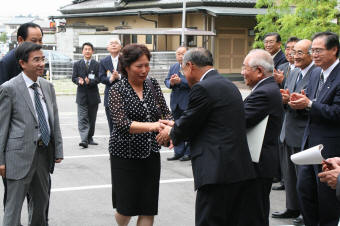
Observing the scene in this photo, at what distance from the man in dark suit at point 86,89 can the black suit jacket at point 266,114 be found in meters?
6.65

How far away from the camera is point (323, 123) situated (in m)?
5.29

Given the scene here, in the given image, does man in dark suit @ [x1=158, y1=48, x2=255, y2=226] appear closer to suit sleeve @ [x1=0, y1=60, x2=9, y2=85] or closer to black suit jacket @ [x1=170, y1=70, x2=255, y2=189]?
black suit jacket @ [x1=170, y1=70, x2=255, y2=189]

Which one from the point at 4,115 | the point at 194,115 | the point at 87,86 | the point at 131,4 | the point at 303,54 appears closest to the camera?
the point at 194,115

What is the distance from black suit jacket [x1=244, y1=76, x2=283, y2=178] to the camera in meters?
4.64

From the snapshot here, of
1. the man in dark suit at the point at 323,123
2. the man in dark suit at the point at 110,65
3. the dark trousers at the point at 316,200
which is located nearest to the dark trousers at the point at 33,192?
the man in dark suit at the point at 323,123

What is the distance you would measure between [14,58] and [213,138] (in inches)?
99.7

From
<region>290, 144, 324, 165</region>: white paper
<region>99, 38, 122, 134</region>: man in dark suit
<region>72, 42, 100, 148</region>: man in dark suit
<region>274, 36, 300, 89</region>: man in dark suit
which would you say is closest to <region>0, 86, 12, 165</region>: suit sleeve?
<region>290, 144, 324, 165</region>: white paper

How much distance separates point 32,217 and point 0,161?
0.70 m

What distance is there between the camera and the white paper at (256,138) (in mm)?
4562

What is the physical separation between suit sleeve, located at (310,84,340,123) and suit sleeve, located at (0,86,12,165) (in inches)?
117

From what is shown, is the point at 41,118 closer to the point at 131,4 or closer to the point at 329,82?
the point at 329,82

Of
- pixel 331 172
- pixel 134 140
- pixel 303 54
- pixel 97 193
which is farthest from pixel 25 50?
pixel 303 54

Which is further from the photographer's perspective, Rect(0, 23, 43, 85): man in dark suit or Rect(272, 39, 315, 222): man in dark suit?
Rect(272, 39, 315, 222): man in dark suit

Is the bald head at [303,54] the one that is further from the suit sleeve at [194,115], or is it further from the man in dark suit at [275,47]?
the suit sleeve at [194,115]
